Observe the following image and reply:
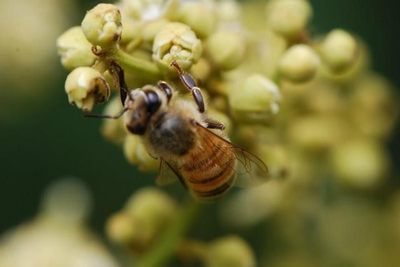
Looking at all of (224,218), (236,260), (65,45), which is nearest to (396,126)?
(224,218)

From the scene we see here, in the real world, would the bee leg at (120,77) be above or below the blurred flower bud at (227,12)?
above

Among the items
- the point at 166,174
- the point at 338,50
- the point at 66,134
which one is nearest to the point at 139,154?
the point at 166,174

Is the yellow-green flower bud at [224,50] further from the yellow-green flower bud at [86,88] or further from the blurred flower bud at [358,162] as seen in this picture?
the blurred flower bud at [358,162]

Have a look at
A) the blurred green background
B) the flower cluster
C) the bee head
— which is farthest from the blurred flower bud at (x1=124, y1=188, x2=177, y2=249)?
the blurred green background

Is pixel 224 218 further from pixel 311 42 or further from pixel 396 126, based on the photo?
pixel 311 42

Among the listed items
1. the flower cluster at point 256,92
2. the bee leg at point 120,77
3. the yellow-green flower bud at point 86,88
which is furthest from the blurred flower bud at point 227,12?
the yellow-green flower bud at point 86,88

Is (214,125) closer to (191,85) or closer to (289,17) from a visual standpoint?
(191,85)
